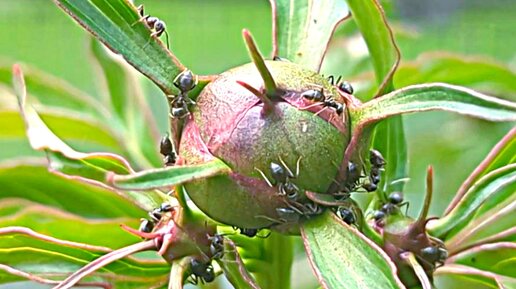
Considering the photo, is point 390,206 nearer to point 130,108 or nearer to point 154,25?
point 154,25

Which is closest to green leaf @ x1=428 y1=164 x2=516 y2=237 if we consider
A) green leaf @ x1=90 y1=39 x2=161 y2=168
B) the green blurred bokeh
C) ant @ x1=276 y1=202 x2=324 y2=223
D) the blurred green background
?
ant @ x1=276 y1=202 x2=324 y2=223

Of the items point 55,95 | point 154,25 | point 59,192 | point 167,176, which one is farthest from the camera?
point 55,95

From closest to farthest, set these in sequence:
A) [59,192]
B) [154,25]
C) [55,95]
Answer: [154,25] → [59,192] → [55,95]

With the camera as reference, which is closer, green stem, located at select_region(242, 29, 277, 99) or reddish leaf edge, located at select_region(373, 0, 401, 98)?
green stem, located at select_region(242, 29, 277, 99)

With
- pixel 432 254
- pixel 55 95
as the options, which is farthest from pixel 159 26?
pixel 55 95

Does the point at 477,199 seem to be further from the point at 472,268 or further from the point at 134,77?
the point at 134,77

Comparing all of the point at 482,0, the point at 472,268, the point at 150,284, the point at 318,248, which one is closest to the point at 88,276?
the point at 150,284

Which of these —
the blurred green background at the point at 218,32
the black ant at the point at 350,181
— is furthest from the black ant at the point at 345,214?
the blurred green background at the point at 218,32

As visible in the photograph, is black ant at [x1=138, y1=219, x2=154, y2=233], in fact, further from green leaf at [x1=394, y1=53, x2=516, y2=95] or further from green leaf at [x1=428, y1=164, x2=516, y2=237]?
green leaf at [x1=394, y1=53, x2=516, y2=95]
